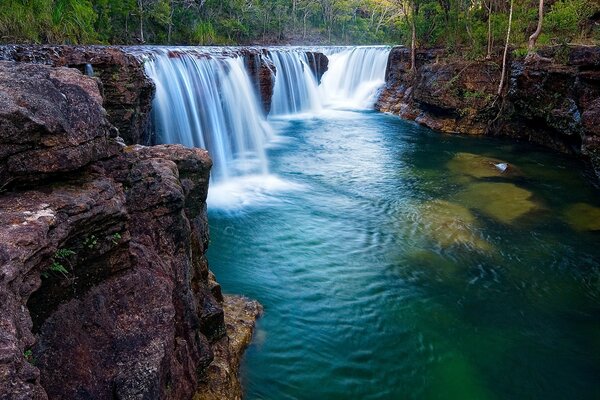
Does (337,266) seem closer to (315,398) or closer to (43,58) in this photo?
(315,398)

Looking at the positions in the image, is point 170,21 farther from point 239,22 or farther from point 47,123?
point 47,123

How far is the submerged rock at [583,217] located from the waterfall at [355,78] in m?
17.7

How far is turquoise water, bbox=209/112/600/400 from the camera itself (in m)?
6.36

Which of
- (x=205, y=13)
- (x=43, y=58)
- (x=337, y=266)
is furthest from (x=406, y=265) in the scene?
(x=205, y=13)

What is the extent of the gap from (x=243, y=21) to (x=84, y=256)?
153 feet

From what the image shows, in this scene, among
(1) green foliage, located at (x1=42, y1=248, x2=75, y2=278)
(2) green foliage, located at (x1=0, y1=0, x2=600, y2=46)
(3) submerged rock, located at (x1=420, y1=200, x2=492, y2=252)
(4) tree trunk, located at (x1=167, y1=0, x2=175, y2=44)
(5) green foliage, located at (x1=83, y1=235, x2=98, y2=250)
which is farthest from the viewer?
(4) tree trunk, located at (x1=167, y1=0, x2=175, y2=44)

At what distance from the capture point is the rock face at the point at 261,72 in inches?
726

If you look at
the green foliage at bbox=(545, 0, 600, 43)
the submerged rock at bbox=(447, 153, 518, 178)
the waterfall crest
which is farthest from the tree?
the submerged rock at bbox=(447, 153, 518, 178)

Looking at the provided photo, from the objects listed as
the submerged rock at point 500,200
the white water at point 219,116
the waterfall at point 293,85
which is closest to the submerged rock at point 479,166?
the submerged rock at point 500,200

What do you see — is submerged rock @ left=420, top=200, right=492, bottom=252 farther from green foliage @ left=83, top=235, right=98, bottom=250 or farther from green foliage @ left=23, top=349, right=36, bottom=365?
green foliage @ left=23, top=349, right=36, bottom=365

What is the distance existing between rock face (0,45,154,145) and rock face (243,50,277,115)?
29.3 feet

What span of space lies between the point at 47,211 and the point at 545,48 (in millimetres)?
18946

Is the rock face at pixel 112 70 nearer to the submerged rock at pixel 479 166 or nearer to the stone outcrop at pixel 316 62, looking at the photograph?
the submerged rock at pixel 479 166

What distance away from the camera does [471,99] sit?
792 inches
